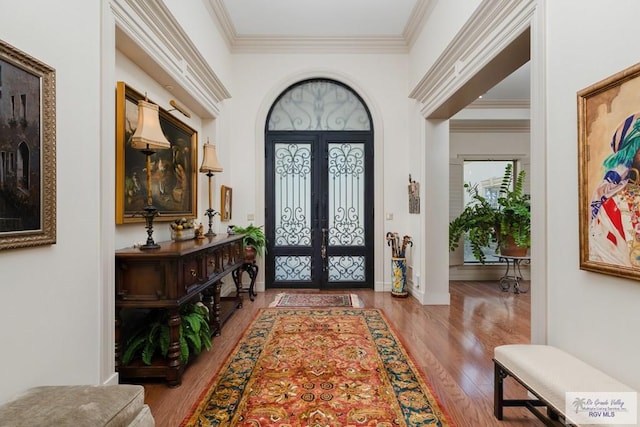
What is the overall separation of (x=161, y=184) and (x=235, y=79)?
285cm

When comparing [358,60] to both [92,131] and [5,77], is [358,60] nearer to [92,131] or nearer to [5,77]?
[92,131]

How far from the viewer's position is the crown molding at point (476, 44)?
245cm

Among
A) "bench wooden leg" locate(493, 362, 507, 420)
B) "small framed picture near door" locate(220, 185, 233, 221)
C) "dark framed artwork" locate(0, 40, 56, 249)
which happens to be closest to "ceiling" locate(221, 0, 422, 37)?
"small framed picture near door" locate(220, 185, 233, 221)

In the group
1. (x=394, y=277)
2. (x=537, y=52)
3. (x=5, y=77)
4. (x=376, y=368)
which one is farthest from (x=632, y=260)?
(x=394, y=277)

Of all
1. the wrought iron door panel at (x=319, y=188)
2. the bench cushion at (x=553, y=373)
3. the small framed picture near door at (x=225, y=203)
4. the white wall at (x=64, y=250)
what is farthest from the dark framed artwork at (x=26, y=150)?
the wrought iron door panel at (x=319, y=188)

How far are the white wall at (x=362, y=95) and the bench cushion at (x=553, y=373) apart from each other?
3348 mm

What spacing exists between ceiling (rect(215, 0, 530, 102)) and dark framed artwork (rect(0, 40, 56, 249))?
3287 millimetres

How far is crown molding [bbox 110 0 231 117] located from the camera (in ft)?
8.04

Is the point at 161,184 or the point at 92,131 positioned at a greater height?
the point at 92,131

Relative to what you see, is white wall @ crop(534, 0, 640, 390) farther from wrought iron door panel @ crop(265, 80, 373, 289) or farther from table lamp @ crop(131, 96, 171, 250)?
wrought iron door panel @ crop(265, 80, 373, 289)

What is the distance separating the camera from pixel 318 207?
5363 millimetres

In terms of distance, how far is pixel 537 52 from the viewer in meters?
2.17

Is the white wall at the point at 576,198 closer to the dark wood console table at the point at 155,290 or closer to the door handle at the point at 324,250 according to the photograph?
the dark wood console table at the point at 155,290

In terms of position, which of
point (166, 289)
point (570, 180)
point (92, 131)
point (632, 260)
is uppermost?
point (92, 131)
